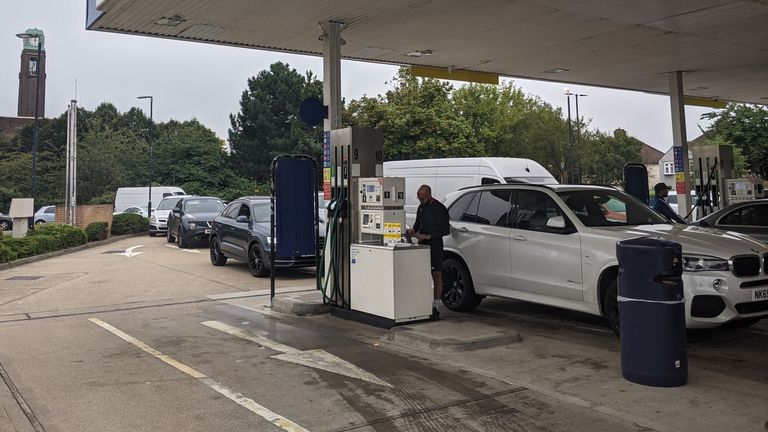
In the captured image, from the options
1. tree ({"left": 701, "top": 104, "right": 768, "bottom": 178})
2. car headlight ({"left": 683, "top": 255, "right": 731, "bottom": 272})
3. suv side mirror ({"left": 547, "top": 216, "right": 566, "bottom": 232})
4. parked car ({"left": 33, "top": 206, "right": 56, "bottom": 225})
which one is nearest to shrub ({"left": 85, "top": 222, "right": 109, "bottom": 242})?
parked car ({"left": 33, "top": 206, "right": 56, "bottom": 225})

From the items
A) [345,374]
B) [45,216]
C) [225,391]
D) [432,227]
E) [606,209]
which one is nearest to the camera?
[225,391]

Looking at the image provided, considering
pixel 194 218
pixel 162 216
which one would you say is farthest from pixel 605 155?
pixel 194 218

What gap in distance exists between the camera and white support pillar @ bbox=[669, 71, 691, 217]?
47.6 feet

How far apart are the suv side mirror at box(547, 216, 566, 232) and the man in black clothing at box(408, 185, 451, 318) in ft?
4.72

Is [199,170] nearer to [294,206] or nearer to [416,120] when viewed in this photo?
[416,120]

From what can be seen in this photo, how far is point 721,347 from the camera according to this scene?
673cm

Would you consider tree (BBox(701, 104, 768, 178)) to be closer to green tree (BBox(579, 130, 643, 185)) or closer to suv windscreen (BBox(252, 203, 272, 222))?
green tree (BBox(579, 130, 643, 185))

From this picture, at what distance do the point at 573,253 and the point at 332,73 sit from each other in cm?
446

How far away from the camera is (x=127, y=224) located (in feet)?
90.9

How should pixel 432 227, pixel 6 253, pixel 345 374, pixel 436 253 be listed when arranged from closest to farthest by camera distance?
pixel 345 374, pixel 432 227, pixel 436 253, pixel 6 253

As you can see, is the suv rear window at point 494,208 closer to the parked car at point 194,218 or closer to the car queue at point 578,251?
the car queue at point 578,251

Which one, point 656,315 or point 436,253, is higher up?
point 436,253

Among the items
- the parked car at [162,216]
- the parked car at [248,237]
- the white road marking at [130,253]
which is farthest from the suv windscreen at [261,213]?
the parked car at [162,216]

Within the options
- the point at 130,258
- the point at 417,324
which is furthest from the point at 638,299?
the point at 130,258
